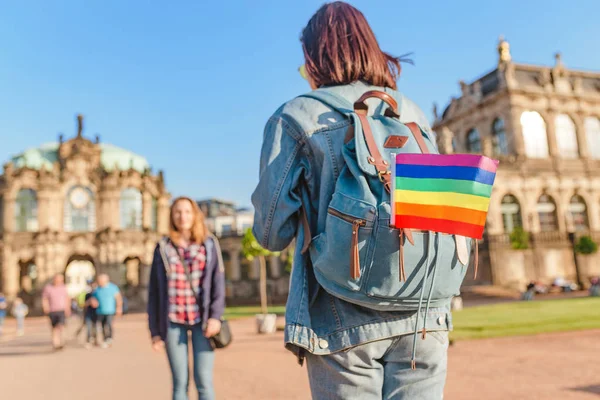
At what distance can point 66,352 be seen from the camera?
13.0m

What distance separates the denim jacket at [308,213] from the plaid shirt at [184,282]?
2477 mm

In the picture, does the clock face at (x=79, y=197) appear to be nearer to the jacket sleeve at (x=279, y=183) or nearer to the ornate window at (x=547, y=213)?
the ornate window at (x=547, y=213)

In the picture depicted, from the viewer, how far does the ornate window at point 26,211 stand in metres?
42.0

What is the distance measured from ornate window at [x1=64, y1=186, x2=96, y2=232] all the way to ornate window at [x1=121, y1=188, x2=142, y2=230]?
2.35 m

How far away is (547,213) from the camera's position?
39844 mm

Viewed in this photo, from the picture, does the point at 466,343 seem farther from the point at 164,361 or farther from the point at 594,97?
the point at 594,97

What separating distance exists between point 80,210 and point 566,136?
40192 millimetres

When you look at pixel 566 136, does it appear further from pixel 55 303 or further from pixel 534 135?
pixel 55 303

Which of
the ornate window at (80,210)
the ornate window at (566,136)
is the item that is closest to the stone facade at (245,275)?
the ornate window at (80,210)

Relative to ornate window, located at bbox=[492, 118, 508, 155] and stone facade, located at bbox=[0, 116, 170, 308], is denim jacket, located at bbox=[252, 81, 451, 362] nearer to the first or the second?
ornate window, located at bbox=[492, 118, 508, 155]

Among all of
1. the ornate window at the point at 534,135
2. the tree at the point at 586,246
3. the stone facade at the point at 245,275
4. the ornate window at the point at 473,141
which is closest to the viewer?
the tree at the point at 586,246

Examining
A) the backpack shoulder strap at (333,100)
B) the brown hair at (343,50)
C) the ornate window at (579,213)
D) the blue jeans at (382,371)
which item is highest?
the ornate window at (579,213)

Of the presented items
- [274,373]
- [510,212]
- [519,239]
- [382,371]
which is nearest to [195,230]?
[382,371]

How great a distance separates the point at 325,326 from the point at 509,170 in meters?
40.2
